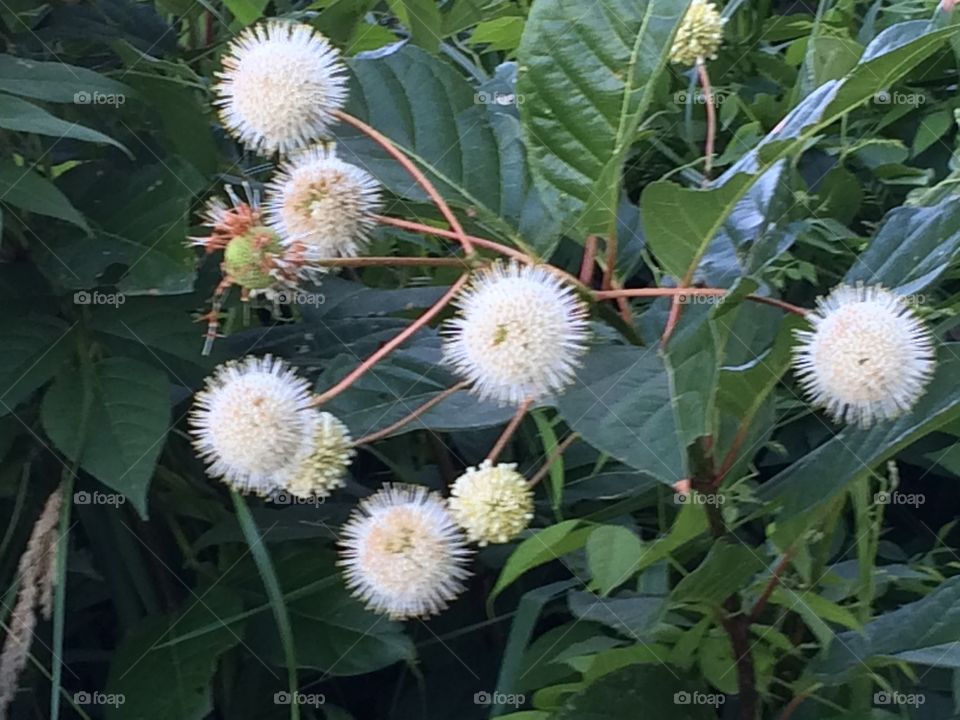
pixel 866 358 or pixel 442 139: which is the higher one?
pixel 442 139

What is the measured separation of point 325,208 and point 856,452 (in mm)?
231

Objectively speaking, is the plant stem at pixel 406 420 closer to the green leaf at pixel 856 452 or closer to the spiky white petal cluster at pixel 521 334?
the spiky white petal cluster at pixel 521 334

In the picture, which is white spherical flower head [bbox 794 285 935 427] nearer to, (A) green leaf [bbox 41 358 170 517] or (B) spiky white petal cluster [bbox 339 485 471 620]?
(B) spiky white petal cluster [bbox 339 485 471 620]

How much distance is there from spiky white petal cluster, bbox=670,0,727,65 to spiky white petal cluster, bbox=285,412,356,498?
0.82 feet

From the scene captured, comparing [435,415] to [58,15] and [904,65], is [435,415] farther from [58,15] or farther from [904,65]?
[58,15]

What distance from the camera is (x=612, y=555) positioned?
0.39m

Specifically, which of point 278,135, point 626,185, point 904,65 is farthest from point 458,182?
point 626,185

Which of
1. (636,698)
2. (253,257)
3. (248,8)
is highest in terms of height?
(248,8)

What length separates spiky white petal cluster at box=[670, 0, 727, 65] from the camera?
0.48 metres

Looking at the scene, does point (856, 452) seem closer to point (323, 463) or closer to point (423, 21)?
point (323, 463)

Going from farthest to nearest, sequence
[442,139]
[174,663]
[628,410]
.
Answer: [174,663] → [442,139] → [628,410]

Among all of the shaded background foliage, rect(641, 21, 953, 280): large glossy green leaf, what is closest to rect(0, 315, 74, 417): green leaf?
the shaded background foliage

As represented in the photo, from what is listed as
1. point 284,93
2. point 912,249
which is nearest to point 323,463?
point 284,93

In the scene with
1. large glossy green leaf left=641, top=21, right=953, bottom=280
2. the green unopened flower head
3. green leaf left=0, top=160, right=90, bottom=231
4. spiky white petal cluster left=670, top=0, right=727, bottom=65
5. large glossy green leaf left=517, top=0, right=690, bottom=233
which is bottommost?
the green unopened flower head
